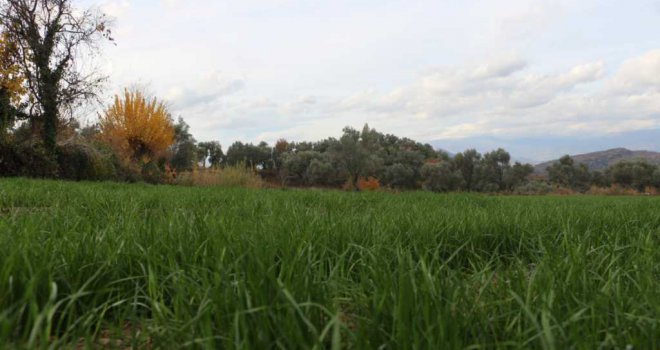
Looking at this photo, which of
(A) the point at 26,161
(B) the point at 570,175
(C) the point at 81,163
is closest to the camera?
(A) the point at 26,161

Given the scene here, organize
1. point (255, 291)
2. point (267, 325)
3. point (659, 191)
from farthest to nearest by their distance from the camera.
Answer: point (659, 191) < point (255, 291) < point (267, 325)

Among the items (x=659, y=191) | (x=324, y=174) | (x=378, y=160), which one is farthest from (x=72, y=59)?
(x=659, y=191)

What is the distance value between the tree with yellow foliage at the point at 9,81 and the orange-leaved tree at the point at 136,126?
41.9 ft

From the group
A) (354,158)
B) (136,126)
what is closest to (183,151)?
(136,126)

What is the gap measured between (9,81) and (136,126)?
13770 mm

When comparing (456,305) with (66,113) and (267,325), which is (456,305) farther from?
(66,113)

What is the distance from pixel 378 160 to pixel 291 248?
1696 inches

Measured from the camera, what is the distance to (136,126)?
32781 mm

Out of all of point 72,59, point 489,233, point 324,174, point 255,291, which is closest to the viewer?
point 255,291

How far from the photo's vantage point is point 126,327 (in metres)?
1.39

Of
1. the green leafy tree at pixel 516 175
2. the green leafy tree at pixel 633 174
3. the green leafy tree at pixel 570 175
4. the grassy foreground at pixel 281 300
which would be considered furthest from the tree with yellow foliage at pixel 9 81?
the green leafy tree at pixel 633 174

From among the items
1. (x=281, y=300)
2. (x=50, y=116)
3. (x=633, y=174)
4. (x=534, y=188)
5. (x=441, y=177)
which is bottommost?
(x=534, y=188)

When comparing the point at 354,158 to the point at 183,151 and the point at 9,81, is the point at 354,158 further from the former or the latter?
the point at 9,81

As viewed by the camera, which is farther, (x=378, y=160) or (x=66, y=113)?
(x=378, y=160)
